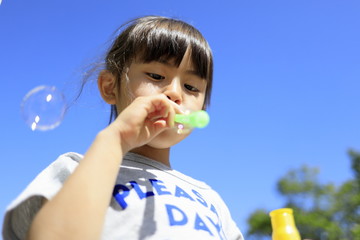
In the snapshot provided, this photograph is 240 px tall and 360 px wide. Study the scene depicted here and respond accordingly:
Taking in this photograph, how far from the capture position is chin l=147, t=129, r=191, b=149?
1310 mm

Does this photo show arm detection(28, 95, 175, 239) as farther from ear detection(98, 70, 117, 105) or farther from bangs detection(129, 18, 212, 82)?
ear detection(98, 70, 117, 105)

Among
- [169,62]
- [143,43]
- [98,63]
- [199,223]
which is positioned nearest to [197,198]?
[199,223]

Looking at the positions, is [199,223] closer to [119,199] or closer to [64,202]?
[119,199]

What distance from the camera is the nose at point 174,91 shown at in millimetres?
1235

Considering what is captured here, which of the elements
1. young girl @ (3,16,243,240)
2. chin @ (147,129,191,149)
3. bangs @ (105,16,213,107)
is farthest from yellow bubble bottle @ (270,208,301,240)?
bangs @ (105,16,213,107)

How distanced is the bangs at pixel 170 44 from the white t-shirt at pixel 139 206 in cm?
36

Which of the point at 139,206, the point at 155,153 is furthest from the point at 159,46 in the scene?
the point at 139,206

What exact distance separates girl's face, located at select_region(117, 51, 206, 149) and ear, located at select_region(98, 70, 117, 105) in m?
0.08

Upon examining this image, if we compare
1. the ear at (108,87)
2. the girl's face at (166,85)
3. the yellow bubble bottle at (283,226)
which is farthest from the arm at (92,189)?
the yellow bubble bottle at (283,226)

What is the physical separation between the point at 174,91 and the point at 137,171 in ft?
0.89

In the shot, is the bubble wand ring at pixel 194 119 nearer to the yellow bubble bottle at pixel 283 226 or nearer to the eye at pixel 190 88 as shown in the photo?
the eye at pixel 190 88

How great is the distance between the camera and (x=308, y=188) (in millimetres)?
16453

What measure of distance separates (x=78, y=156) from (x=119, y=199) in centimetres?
21

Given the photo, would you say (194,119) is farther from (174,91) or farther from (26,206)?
(26,206)
